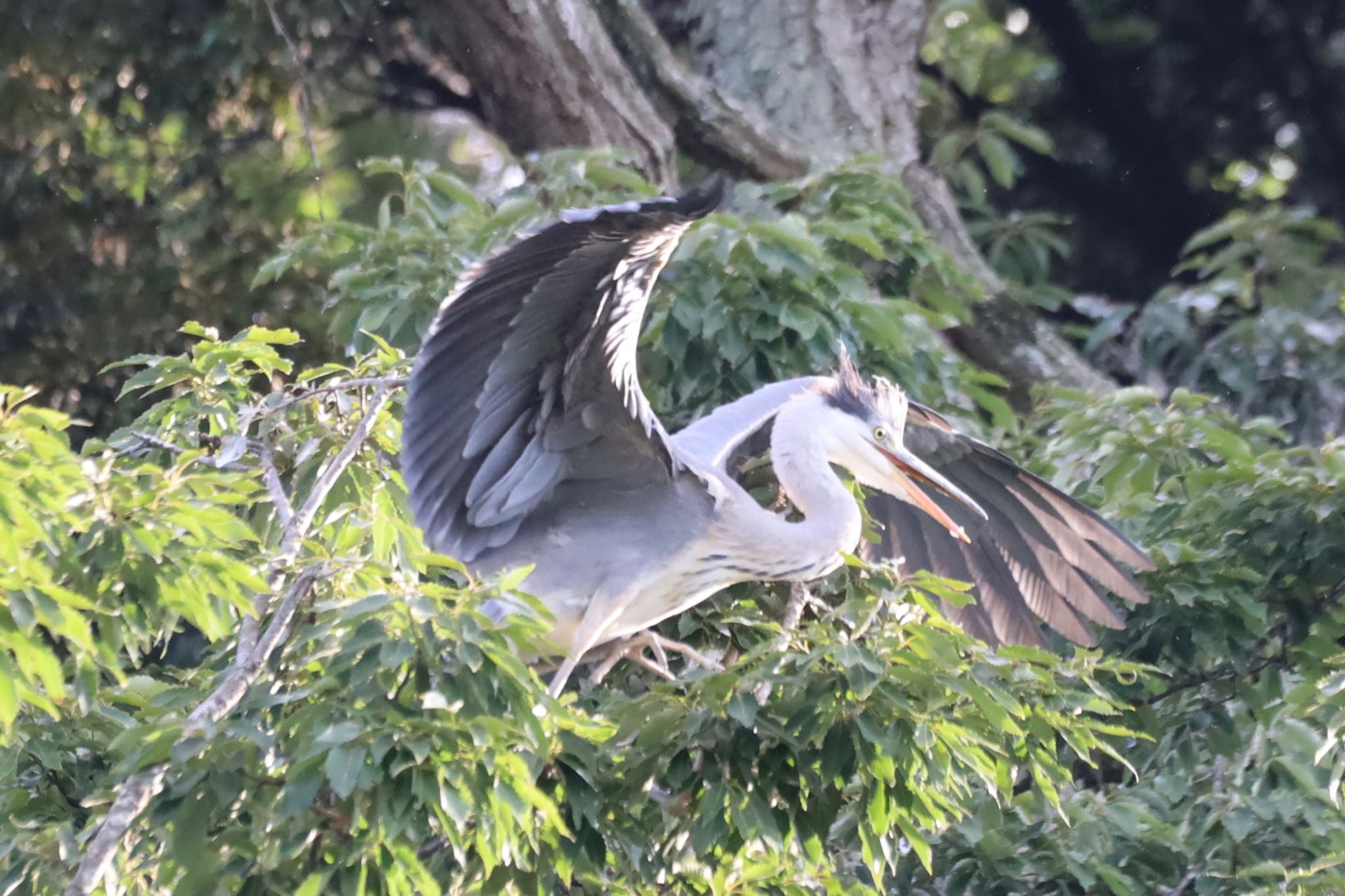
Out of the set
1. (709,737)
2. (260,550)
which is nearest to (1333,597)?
(709,737)

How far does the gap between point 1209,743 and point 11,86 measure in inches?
202

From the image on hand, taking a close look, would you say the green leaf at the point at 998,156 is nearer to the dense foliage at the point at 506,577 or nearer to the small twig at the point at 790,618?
the dense foliage at the point at 506,577

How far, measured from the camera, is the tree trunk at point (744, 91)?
5992 mm

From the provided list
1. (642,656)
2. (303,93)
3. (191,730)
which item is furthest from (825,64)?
(191,730)

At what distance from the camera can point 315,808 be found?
7.47 ft

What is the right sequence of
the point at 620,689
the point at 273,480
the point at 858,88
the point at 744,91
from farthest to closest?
the point at 744,91, the point at 858,88, the point at 620,689, the point at 273,480

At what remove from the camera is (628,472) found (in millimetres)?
2969

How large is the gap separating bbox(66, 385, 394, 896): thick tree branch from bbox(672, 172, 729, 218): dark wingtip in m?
0.78

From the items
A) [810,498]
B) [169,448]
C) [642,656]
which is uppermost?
[169,448]

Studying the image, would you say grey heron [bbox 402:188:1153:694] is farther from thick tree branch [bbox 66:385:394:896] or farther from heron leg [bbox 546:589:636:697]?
thick tree branch [bbox 66:385:394:896]

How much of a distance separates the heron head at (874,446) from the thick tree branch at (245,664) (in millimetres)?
882

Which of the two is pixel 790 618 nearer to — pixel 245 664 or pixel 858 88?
pixel 245 664

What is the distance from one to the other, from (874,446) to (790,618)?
1.41 feet

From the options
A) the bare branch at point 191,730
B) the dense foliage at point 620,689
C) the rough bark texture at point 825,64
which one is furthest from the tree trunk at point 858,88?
the bare branch at point 191,730
